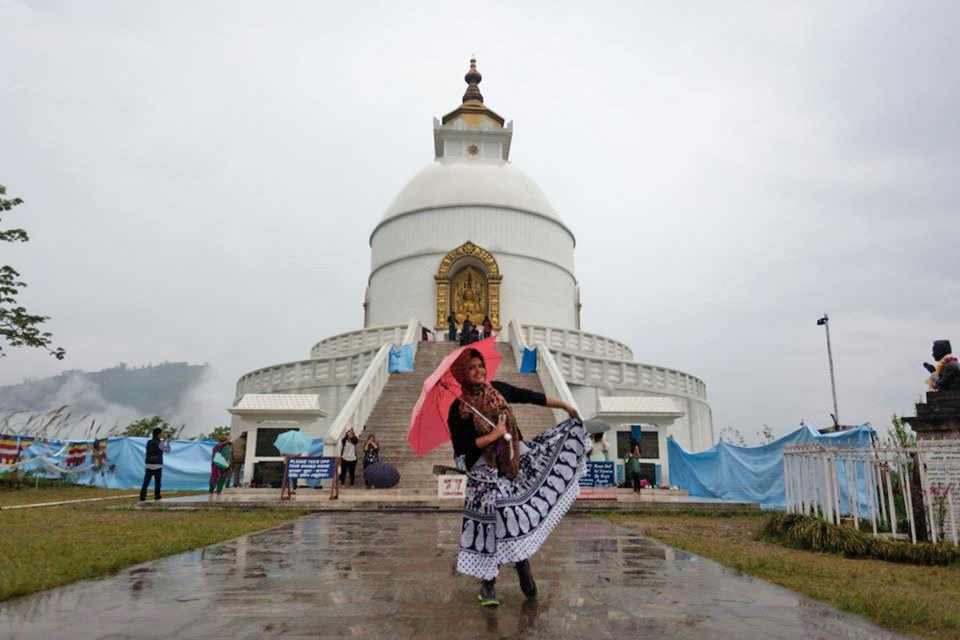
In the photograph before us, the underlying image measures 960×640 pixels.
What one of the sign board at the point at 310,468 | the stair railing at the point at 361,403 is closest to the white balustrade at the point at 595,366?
the stair railing at the point at 361,403

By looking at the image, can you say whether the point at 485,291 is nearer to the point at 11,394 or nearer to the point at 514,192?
the point at 514,192

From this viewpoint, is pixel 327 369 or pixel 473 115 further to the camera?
pixel 473 115

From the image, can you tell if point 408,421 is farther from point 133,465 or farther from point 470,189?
point 470,189

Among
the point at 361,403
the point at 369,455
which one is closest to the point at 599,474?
the point at 369,455

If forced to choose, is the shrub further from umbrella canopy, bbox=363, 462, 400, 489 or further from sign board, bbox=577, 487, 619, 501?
umbrella canopy, bbox=363, 462, 400, 489

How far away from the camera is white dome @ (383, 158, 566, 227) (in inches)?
1229

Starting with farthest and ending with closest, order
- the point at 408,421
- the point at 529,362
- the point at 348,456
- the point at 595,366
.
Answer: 1. the point at 595,366
2. the point at 529,362
3. the point at 408,421
4. the point at 348,456

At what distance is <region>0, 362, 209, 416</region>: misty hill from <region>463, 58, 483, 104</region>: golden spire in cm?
13709

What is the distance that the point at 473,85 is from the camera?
3800 cm

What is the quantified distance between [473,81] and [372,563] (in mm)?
36406

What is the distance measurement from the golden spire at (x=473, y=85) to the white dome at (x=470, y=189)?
17.1ft

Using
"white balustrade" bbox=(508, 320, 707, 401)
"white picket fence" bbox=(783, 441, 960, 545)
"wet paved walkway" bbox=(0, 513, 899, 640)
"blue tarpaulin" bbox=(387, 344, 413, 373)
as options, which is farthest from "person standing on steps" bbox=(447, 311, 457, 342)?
"wet paved walkway" bbox=(0, 513, 899, 640)

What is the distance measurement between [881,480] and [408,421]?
11743mm

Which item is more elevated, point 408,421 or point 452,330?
point 452,330
